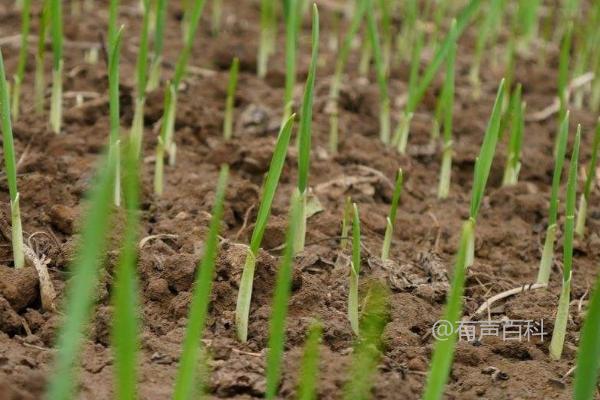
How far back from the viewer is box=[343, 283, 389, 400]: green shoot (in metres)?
1.28

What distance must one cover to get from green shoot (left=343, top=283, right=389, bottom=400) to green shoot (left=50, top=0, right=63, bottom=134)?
1.01 m

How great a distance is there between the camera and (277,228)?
2.17 meters

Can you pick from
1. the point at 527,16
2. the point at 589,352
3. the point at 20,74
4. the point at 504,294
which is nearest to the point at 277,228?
the point at 504,294

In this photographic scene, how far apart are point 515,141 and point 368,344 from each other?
1290 mm

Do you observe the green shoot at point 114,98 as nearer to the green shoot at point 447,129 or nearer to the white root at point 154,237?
the white root at point 154,237

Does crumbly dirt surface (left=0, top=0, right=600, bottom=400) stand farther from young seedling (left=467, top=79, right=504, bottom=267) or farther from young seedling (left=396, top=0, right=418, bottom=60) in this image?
young seedling (left=467, top=79, right=504, bottom=267)

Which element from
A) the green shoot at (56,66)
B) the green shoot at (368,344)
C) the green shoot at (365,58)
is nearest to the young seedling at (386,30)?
the green shoot at (365,58)

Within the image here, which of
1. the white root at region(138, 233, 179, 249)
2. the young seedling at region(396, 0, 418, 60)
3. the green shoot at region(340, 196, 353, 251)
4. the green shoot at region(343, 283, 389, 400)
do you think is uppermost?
the young seedling at region(396, 0, 418, 60)

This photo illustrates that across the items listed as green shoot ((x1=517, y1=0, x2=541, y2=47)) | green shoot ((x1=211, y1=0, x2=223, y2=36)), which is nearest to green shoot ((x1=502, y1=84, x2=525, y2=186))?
green shoot ((x1=517, y1=0, x2=541, y2=47))

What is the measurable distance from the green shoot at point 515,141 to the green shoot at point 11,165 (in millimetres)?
1168

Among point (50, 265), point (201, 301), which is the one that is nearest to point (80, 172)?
point (50, 265)

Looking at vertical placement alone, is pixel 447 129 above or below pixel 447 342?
Answer: above

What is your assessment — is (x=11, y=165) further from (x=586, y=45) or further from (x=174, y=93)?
(x=586, y=45)

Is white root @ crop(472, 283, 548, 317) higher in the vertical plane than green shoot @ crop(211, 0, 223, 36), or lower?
lower
